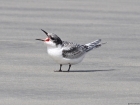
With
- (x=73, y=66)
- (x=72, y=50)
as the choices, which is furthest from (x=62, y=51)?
(x=73, y=66)

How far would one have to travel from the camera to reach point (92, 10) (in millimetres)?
21562

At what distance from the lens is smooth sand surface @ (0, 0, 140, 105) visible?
994 cm

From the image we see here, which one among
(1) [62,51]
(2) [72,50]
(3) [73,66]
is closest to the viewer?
(1) [62,51]

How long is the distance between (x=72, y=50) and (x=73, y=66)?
2.33 ft

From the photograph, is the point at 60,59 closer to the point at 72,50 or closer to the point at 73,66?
the point at 72,50

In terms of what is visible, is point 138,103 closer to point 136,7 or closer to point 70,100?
point 70,100

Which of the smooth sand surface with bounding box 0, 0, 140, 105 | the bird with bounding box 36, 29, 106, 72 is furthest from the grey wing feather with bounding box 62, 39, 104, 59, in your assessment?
the smooth sand surface with bounding box 0, 0, 140, 105

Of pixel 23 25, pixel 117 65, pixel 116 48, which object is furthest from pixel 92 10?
pixel 117 65

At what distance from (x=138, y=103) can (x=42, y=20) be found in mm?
9933

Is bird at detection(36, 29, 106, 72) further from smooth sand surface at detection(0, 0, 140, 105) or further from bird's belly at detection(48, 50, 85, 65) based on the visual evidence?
smooth sand surface at detection(0, 0, 140, 105)

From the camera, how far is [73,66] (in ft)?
41.8

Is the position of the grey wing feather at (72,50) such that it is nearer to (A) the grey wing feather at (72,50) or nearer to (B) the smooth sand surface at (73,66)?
(A) the grey wing feather at (72,50)

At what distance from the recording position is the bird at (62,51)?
38.5ft

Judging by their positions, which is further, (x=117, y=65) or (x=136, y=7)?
(x=136, y=7)
